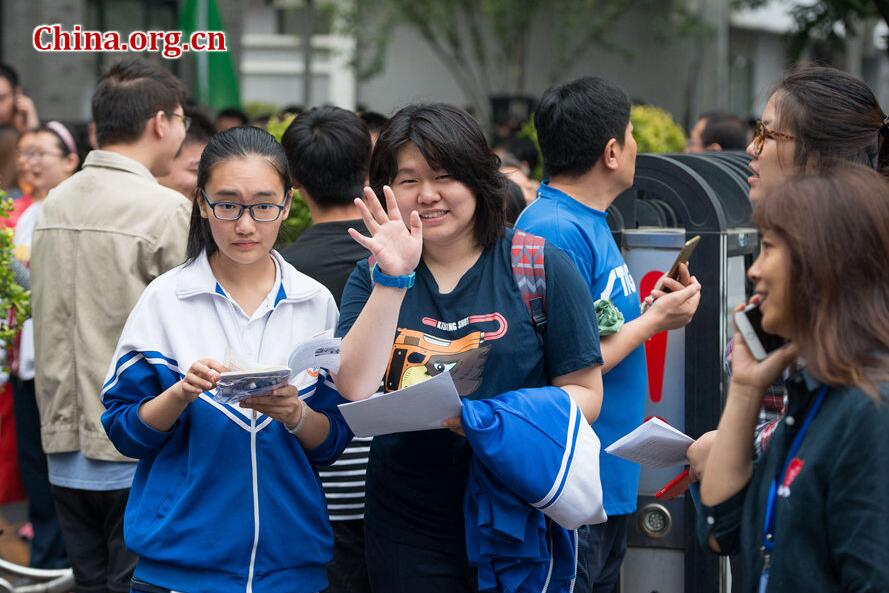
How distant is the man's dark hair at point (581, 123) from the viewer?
3.89m

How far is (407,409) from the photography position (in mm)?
2852

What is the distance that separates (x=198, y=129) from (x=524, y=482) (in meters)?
3.35

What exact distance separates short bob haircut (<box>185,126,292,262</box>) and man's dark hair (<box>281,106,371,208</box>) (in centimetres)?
85

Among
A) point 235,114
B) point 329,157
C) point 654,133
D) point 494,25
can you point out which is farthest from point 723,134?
point 494,25

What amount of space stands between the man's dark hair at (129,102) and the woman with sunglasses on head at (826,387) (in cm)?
287

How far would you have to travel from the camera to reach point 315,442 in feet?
10.3

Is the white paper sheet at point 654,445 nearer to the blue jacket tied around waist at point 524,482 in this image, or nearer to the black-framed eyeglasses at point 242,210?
the blue jacket tied around waist at point 524,482

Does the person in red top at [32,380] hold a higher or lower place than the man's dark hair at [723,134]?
lower

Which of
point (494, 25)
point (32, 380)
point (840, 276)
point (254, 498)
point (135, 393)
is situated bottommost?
point (32, 380)

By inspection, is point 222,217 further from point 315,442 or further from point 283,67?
point 283,67

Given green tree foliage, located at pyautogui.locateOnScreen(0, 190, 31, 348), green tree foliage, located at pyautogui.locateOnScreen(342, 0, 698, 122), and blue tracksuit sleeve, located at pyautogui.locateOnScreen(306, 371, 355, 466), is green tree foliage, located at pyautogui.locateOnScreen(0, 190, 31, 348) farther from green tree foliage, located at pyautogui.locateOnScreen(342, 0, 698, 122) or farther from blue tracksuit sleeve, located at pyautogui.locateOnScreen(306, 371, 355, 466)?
green tree foliage, located at pyautogui.locateOnScreen(342, 0, 698, 122)

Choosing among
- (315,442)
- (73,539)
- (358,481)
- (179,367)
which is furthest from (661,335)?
(73,539)

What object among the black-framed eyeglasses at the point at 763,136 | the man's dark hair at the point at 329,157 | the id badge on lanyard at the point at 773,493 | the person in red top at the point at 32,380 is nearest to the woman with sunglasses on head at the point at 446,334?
the black-framed eyeglasses at the point at 763,136

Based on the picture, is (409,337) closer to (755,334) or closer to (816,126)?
(755,334)
